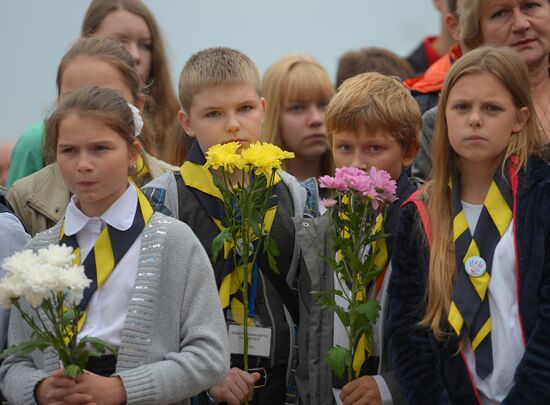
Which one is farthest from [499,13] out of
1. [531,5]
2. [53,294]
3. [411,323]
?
[53,294]

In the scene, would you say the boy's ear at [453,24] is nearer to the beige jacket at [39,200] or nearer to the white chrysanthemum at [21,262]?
the beige jacket at [39,200]

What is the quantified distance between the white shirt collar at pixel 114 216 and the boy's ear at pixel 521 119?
153 centimetres

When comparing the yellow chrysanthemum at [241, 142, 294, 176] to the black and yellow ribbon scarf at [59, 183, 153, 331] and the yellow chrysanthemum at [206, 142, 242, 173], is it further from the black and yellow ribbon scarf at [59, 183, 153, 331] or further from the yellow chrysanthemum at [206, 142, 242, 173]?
the black and yellow ribbon scarf at [59, 183, 153, 331]

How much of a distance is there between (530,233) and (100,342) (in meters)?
1.63

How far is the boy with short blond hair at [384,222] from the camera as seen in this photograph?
4348 mm

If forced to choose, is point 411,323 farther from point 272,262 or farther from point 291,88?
point 291,88

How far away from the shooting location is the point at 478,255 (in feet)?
13.4

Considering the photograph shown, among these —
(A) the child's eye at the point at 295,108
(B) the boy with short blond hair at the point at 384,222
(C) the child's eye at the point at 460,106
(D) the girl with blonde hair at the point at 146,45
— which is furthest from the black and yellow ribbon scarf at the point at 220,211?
(A) the child's eye at the point at 295,108

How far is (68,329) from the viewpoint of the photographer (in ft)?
12.3

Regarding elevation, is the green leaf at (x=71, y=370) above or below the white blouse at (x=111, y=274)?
below

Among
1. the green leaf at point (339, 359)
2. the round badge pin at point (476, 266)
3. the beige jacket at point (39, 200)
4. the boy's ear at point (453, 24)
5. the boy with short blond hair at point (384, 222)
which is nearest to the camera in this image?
the round badge pin at point (476, 266)

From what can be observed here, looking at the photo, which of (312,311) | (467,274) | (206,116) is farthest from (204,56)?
(467,274)

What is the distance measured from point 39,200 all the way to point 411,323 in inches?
72.8

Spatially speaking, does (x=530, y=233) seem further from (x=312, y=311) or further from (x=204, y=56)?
(x=204, y=56)
